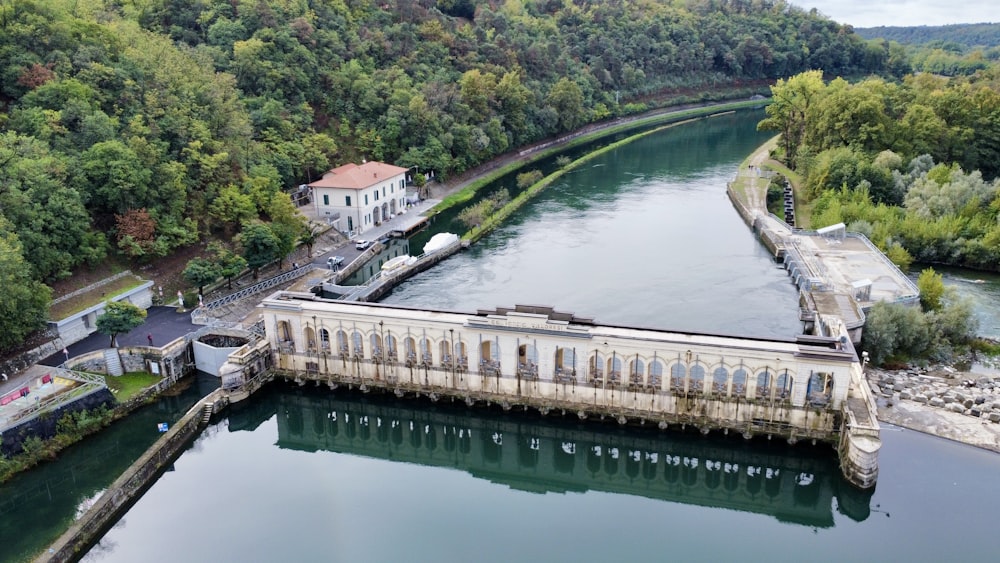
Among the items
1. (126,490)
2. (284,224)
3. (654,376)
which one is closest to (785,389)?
(654,376)

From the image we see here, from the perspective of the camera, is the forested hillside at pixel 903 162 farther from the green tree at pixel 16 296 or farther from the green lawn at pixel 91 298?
the green tree at pixel 16 296

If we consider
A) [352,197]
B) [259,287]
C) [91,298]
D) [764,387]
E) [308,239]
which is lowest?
[764,387]

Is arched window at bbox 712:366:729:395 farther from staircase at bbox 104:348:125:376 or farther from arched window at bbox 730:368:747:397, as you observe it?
staircase at bbox 104:348:125:376

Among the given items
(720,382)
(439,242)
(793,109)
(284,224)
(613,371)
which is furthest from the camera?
(793,109)

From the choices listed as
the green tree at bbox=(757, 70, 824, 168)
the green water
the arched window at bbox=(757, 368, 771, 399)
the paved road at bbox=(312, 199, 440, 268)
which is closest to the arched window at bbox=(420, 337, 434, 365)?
the green water

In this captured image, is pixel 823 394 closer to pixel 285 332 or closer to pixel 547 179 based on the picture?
pixel 285 332

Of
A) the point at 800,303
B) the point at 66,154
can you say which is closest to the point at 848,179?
the point at 800,303
